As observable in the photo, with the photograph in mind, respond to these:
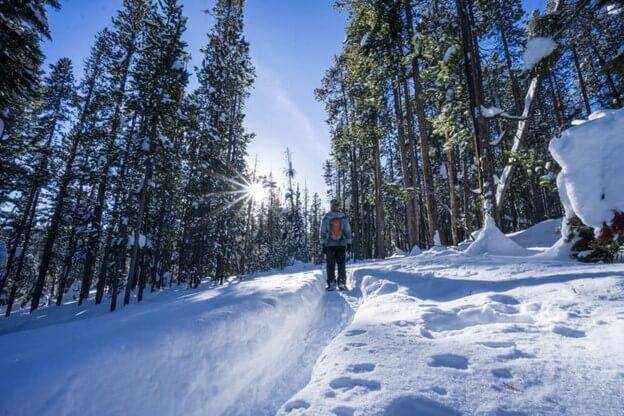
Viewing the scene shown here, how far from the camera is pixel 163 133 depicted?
50.8 feet

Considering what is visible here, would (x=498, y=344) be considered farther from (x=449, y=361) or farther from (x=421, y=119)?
(x=421, y=119)

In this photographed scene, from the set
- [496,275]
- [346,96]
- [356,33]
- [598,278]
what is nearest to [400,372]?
[598,278]

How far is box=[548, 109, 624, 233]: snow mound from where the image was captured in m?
4.28

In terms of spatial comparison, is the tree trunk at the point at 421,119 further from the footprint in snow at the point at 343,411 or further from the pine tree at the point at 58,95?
the pine tree at the point at 58,95

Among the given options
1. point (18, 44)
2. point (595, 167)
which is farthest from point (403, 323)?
point (18, 44)

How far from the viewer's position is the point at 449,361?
222cm

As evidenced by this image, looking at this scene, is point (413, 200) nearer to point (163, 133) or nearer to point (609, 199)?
point (609, 199)

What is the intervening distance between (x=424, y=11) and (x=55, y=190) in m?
27.1

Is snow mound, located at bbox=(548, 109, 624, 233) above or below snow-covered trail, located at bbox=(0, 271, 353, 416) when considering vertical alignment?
above

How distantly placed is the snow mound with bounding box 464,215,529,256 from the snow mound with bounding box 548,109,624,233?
2226mm

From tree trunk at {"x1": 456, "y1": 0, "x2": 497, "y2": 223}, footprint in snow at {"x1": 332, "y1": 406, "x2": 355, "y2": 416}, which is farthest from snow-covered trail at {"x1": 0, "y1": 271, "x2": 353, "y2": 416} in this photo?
tree trunk at {"x1": 456, "y1": 0, "x2": 497, "y2": 223}

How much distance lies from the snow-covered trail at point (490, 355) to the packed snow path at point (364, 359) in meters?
0.01

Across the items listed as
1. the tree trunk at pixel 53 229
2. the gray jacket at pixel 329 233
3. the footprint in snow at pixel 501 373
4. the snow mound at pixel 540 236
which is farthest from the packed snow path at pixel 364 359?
the tree trunk at pixel 53 229

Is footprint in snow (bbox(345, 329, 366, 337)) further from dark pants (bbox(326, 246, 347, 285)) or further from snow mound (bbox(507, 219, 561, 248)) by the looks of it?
snow mound (bbox(507, 219, 561, 248))
